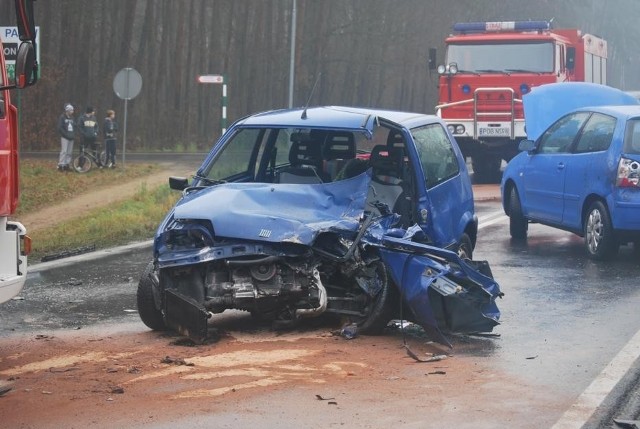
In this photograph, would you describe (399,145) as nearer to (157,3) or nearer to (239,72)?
(157,3)

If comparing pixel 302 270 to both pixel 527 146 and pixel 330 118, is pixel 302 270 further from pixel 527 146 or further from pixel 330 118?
pixel 527 146

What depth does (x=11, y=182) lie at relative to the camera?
8.17 meters

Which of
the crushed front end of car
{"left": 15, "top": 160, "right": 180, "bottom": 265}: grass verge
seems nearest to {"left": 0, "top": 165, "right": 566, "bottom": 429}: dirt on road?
the crushed front end of car

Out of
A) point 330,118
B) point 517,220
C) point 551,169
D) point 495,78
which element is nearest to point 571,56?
point 495,78

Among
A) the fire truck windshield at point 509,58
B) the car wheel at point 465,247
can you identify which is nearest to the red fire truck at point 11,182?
the car wheel at point 465,247

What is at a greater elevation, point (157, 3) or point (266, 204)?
point (157, 3)

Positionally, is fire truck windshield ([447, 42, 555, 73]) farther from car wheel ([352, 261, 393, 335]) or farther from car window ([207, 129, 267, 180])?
car wheel ([352, 261, 393, 335])

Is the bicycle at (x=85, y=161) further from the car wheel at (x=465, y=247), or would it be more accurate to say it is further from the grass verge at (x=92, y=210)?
the car wheel at (x=465, y=247)

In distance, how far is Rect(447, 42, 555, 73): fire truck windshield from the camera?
82.4 feet

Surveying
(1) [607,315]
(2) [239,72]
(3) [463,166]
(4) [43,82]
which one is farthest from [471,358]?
(2) [239,72]

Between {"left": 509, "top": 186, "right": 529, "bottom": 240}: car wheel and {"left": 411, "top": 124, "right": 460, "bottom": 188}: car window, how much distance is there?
13.9 ft

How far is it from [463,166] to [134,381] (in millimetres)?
4735

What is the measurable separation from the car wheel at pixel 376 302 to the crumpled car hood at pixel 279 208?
0.35 metres

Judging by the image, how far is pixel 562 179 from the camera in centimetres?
1408
